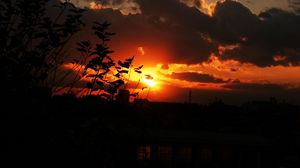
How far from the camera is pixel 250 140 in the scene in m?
24.2

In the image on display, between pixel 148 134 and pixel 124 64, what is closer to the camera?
pixel 124 64

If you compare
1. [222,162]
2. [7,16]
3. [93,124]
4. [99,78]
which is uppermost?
[7,16]

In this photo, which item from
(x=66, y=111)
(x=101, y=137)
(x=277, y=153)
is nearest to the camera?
(x=66, y=111)

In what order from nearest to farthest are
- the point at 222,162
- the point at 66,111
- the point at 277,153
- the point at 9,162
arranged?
the point at 9,162, the point at 66,111, the point at 222,162, the point at 277,153

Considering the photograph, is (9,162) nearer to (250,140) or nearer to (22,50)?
(22,50)

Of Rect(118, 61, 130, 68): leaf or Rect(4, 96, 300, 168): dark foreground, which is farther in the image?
Rect(118, 61, 130, 68): leaf

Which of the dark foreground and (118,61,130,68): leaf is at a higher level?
(118,61,130,68): leaf

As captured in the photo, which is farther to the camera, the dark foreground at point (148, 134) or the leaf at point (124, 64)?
the leaf at point (124, 64)

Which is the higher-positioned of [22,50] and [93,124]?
[22,50]

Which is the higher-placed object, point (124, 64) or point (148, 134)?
point (124, 64)

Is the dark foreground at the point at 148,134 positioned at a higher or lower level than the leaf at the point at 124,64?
lower

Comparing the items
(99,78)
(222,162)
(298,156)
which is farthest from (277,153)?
(99,78)

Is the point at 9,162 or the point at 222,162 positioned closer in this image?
the point at 9,162

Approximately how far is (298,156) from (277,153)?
1986 millimetres
